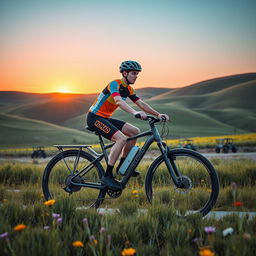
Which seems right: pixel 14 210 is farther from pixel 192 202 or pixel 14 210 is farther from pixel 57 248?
pixel 192 202

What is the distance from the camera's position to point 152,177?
15.8 ft

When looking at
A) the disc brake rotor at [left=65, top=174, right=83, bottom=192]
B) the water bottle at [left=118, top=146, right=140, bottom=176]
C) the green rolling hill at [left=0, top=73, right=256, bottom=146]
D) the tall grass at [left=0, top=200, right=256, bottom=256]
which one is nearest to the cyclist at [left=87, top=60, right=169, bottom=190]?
the water bottle at [left=118, top=146, right=140, bottom=176]

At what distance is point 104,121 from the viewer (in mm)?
5047

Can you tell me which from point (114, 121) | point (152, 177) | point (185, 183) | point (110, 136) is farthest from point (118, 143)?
point (185, 183)

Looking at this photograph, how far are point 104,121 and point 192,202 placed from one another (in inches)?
69.3

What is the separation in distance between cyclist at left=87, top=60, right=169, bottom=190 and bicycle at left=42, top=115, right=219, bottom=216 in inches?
6.0

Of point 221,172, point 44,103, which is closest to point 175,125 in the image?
point 44,103

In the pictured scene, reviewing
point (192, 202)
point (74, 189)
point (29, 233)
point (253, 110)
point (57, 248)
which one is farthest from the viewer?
point (253, 110)

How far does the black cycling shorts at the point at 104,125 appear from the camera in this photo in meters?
4.96

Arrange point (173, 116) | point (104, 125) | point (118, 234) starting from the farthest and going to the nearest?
point (173, 116), point (104, 125), point (118, 234)

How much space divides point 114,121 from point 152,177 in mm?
1081

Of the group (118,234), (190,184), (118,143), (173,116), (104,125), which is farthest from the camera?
(173,116)

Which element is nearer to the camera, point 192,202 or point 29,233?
point 29,233

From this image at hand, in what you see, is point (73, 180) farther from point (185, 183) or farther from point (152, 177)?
point (185, 183)
